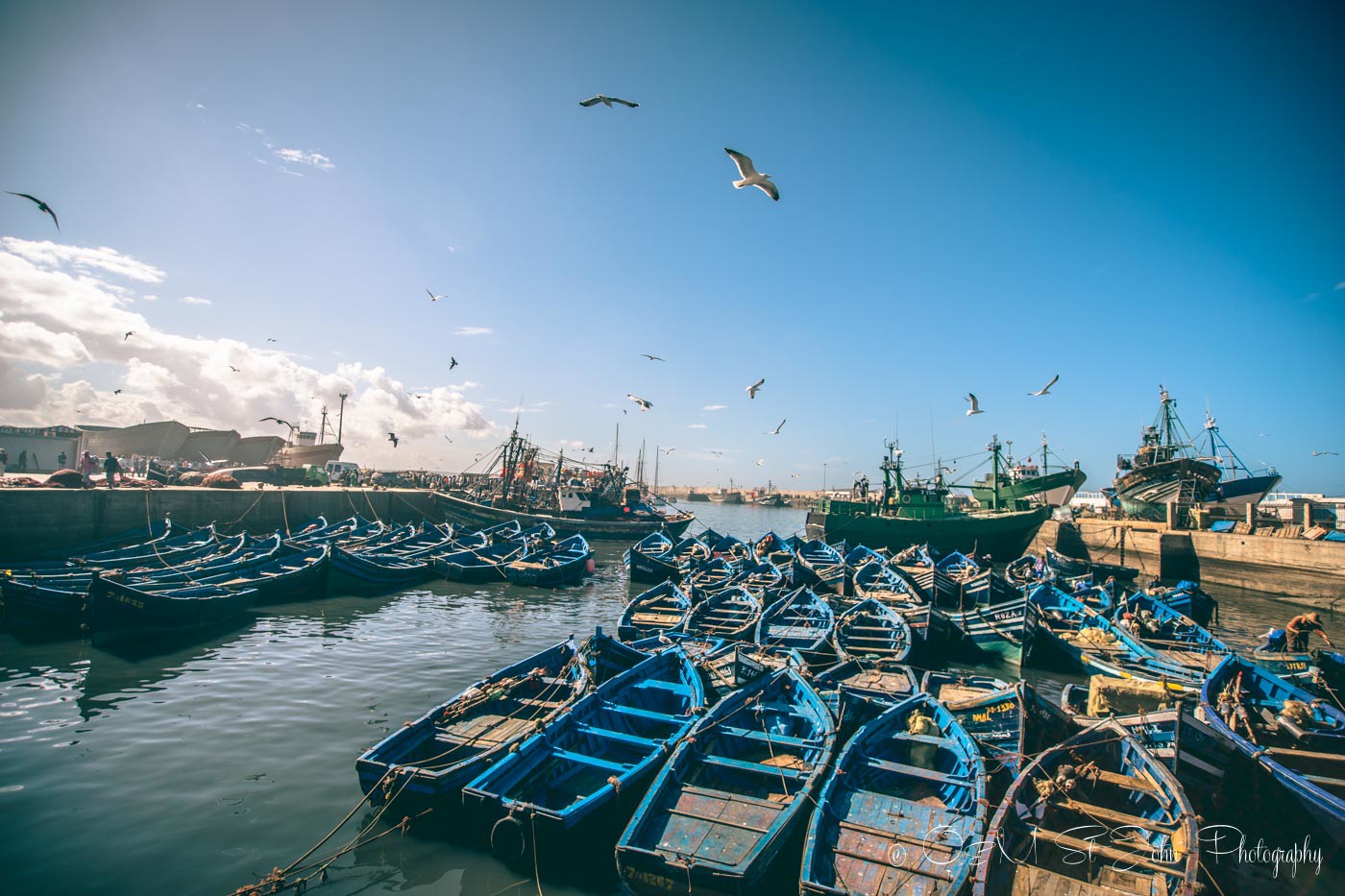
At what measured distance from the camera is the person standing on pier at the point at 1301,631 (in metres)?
14.9

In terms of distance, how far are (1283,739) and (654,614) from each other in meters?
15.3

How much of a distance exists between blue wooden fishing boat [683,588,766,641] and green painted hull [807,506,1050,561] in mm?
28448

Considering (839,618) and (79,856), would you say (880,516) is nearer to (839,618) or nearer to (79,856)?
(839,618)

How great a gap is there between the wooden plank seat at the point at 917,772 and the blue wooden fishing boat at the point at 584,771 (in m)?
3.01

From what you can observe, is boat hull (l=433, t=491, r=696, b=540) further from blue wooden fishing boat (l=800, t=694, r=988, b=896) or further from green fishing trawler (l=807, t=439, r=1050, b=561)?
blue wooden fishing boat (l=800, t=694, r=988, b=896)

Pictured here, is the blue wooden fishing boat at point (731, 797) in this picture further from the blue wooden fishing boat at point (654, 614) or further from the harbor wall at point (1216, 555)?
the harbor wall at point (1216, 555)

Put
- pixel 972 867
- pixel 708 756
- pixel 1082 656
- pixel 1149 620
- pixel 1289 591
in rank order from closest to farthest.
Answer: pixel 972 867 → pixel 708 756 → pixel 1082 656 → pixel 1149 620 → pixel 1289 591

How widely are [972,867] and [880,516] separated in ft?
140

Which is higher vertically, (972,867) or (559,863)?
(972,867)

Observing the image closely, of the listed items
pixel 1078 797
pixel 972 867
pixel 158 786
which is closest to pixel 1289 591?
pixel 1078 797

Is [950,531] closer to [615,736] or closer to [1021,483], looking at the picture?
[1021,483]


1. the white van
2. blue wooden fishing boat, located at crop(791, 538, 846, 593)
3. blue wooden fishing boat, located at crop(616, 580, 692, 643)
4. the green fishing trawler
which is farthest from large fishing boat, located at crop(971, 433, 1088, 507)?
the white van

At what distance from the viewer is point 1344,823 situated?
294 inches

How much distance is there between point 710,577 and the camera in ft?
89.3
